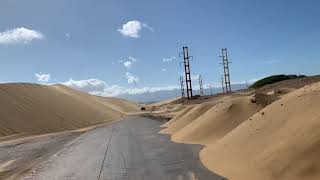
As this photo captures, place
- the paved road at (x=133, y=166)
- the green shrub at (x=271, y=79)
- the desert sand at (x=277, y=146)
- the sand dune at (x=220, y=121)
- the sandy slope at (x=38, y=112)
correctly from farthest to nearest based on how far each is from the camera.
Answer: the green shrub at (x=271, y=79) → the sandy slope at (x=38, y=112) → the sand dune at (x=220, y=121) → the paved road at (x=133, y=166) → the desert sand at (x=277, y=146)

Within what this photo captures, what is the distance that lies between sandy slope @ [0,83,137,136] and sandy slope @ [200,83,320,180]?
163 ft

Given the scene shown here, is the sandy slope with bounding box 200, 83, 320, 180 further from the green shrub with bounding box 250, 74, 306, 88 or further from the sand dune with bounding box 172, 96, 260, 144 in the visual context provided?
the green shrub with bounding box 250, 74, 306, 88

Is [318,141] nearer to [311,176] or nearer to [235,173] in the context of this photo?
[311,176]

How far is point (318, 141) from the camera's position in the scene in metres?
12.1

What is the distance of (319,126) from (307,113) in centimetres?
150

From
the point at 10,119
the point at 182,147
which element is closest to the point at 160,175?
the point at 182,147

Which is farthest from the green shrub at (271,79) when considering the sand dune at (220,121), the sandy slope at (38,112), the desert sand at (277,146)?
the desert sand at (277,146)

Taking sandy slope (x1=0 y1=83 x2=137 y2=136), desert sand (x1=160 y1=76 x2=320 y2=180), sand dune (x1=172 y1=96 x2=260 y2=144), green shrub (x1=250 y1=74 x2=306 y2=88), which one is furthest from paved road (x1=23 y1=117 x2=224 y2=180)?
green shrub (x1=250 y1=74 x2=306 y2=88)

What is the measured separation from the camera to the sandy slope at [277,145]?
1197cm

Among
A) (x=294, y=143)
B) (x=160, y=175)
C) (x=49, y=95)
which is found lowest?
(x=160, y=175)

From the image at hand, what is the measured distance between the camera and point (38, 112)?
264ft

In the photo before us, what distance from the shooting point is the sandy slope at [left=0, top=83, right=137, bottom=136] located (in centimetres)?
6863

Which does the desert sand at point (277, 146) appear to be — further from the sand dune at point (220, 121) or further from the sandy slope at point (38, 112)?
the sandy slope at point (38, 112)

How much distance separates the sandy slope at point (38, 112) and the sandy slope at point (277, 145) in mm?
49609
